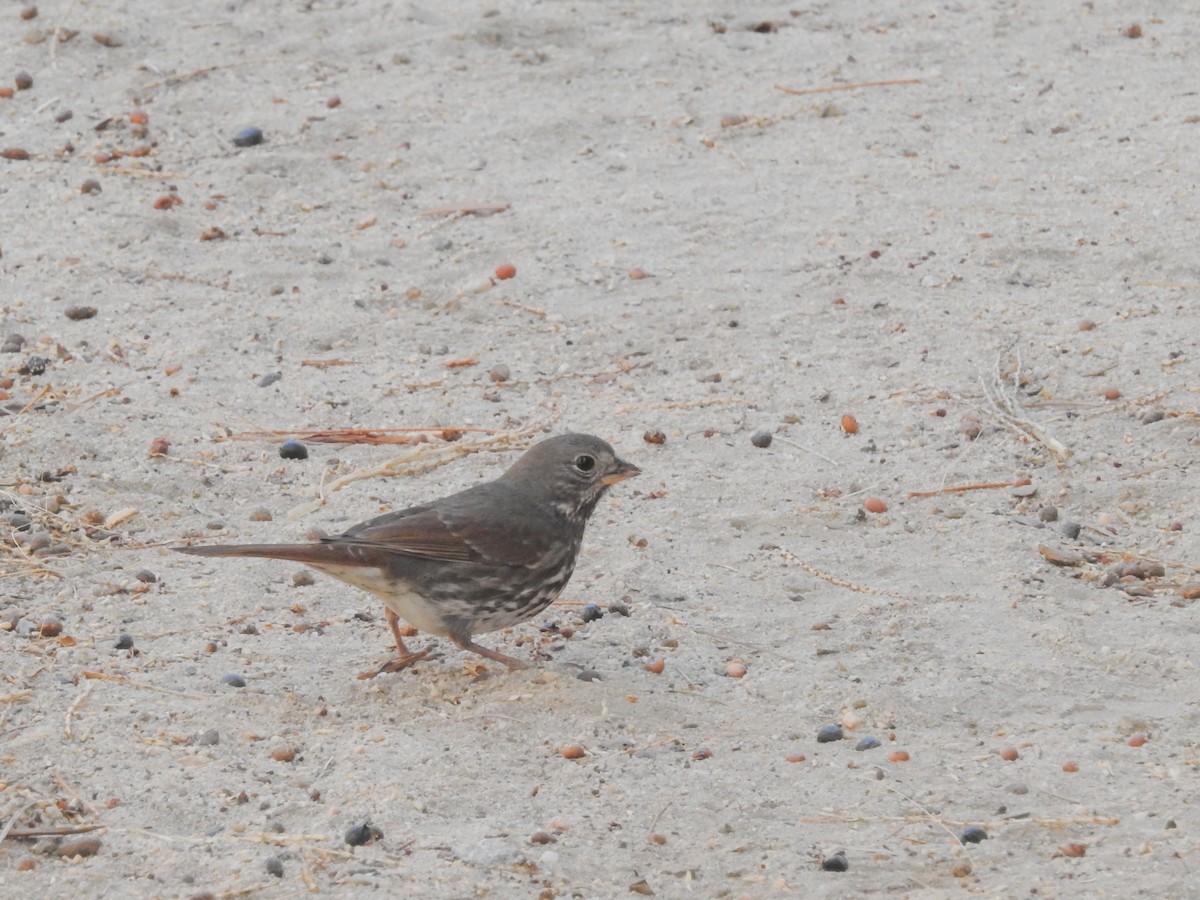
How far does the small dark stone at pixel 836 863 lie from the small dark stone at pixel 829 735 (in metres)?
0.69

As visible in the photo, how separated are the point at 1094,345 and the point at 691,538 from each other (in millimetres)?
2049

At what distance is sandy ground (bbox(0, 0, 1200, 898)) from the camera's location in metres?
4.60

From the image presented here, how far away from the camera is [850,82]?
950 centimetres

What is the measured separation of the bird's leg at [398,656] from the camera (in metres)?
5.52

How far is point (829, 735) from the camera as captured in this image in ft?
16.5

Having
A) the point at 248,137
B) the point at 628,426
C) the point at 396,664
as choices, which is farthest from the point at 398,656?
the point at 248,137

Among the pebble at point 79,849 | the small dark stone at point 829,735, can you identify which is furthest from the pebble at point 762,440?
the pebble at point 79,849

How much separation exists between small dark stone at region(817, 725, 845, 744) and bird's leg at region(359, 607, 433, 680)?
1.35 m

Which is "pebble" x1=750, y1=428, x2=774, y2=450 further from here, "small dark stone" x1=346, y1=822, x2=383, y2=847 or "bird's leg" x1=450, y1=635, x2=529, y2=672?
"small dark stone" x1=346, y1=822, x2=383, y2=847

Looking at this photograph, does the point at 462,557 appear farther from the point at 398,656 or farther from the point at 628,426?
the point at 628,426

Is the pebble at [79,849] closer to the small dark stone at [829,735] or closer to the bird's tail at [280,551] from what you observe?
the bird's tail at [280,551]

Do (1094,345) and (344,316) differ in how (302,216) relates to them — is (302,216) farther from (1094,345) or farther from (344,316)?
(1094,345)

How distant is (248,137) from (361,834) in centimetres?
545

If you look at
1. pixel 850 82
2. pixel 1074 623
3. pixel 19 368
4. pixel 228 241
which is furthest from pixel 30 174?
pixel 1074 623
